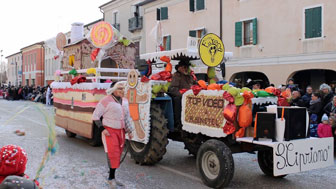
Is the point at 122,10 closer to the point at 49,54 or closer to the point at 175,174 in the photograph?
the point at 49,54

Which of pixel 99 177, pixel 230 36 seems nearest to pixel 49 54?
pixel 230 36

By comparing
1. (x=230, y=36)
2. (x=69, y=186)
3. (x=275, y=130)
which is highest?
(x=230, y=36)

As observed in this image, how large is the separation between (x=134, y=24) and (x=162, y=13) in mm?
4927

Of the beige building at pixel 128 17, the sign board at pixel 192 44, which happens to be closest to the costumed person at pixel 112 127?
the sign board at pixel 192 44

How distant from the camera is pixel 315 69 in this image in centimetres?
1641

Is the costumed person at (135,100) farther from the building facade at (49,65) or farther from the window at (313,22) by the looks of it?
the building facade at (49,65)

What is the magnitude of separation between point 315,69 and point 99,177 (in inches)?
522

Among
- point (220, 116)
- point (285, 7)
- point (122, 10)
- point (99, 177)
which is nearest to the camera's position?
point (220, 116)

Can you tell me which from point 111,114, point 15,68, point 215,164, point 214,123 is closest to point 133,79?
point 111,114

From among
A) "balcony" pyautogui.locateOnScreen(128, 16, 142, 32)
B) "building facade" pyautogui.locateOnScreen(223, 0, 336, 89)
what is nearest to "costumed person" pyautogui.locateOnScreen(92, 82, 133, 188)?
"building facade" pyautogui.locateOnScreen(223, 0, 336, 89)

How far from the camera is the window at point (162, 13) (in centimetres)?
2397

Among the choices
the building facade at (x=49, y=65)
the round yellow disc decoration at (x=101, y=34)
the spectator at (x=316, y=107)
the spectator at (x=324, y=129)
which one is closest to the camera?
the spectator at (x=324, y=129)

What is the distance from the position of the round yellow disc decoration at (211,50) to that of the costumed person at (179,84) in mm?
655

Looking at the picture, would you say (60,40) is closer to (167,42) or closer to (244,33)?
(244,33)
